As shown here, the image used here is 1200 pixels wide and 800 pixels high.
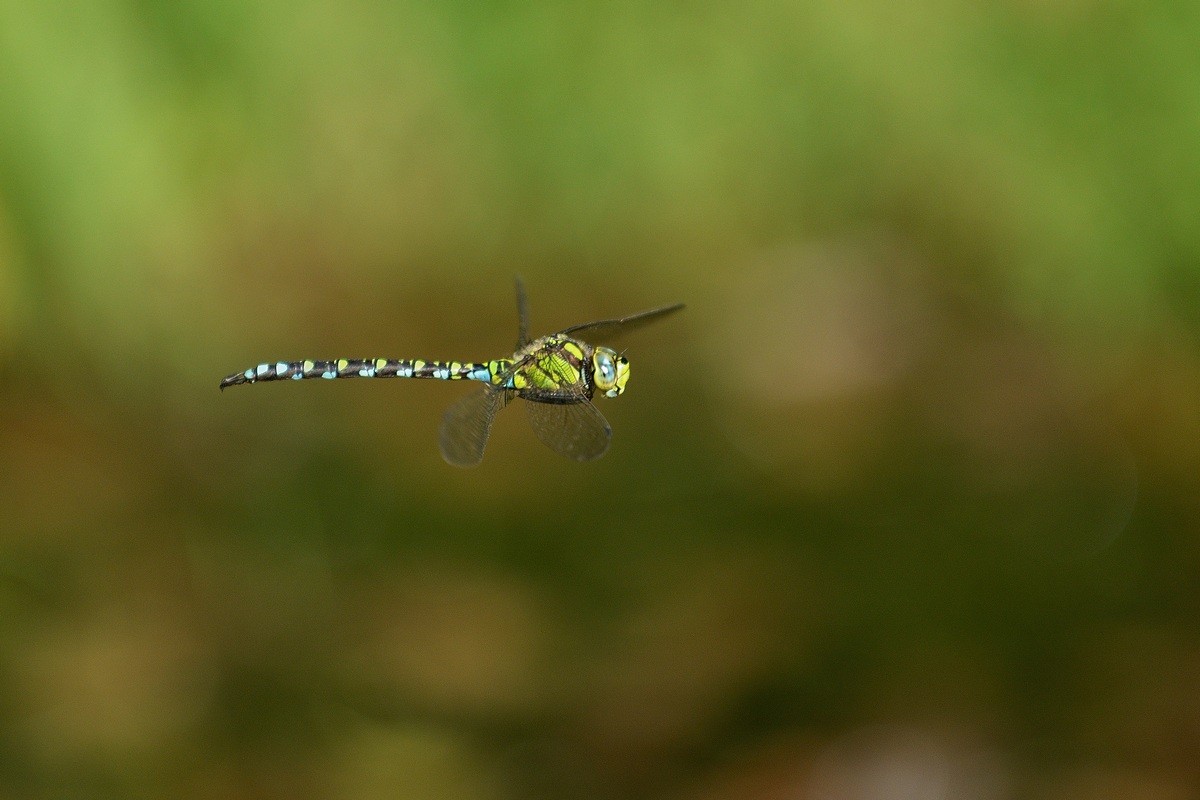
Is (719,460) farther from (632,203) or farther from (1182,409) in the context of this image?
(1182,409)

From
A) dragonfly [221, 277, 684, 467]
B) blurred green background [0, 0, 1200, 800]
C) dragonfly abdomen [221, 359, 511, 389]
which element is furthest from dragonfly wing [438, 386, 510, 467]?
blurred green background [0, 0, 1200, 800]

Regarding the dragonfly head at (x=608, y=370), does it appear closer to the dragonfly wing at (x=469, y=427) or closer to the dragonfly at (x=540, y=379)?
the dragonfly at (x=540, y=379)

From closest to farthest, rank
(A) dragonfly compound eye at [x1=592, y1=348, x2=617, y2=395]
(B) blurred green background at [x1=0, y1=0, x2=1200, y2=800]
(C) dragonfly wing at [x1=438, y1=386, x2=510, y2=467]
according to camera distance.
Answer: (C) dragonfly wing at [x1=438, y1=386, x2=510, y2=467] < (A) dragonfly compound eye at [x1=592, y1=348, x2=617, y2=395] < (B) blurred green background at [x1=0, y1=0, x2=1200, y2=800]

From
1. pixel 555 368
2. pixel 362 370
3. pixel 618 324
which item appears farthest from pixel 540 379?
pixel 362 370

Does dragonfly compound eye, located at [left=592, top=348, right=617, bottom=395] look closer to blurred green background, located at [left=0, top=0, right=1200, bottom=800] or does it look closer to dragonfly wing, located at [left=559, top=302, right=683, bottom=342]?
dragonfly wing, located at [left=559, top=302, right=683, bottom=342]

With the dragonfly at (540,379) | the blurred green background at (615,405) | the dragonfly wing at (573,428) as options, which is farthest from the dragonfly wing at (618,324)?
the blurred green background at (615,405)

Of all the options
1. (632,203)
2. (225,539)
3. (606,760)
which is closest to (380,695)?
(606,760)
